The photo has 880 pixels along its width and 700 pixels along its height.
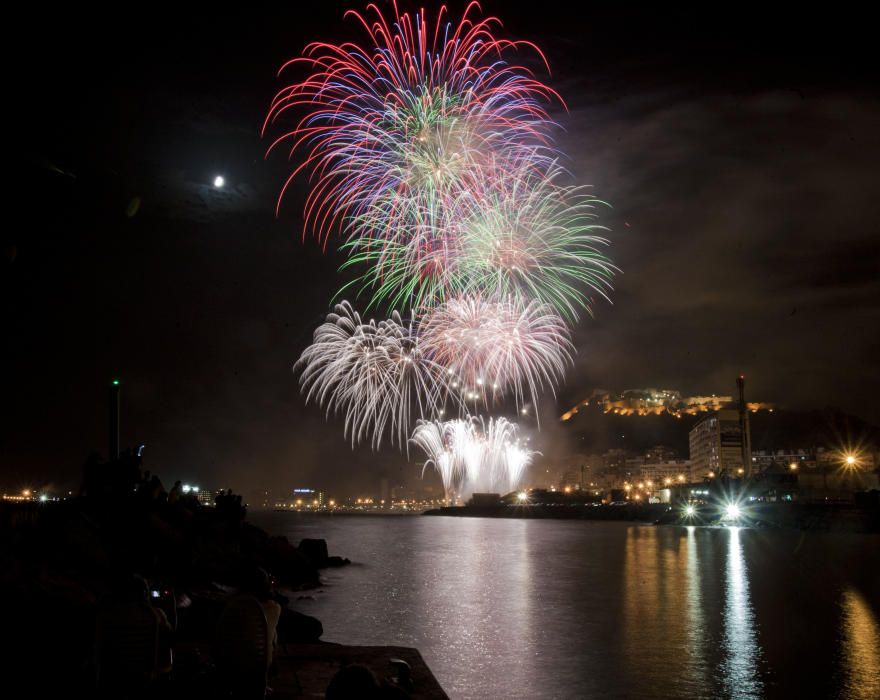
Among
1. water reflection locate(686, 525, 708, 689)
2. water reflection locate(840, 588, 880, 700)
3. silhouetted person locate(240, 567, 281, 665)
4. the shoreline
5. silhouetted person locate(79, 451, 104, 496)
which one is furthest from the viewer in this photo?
the shoreline

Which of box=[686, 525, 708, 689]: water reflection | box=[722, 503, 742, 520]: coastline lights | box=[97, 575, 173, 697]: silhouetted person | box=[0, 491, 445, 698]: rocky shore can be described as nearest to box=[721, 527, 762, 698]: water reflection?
box=[686, 525, 708, 689]: water reflection

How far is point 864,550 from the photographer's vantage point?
185 ft

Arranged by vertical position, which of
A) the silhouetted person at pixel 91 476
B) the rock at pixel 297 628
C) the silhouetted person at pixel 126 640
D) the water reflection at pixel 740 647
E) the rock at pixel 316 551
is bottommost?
the rock at pixel 316 551

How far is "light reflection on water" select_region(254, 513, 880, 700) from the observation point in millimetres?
15859

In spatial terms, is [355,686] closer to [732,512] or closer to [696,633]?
[696,633]

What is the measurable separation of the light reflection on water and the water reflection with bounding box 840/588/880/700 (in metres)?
0.05

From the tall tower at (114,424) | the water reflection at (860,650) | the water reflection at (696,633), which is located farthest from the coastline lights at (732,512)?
the tall tower at (114,424)

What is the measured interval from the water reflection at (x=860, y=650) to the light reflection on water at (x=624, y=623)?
48mm

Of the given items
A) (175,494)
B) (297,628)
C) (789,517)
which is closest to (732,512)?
(789,517)

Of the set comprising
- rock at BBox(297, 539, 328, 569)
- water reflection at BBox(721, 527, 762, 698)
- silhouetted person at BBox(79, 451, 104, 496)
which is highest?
silhouetted person at BBox(79, 451, 104, 496)

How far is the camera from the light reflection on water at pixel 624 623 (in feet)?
52.0

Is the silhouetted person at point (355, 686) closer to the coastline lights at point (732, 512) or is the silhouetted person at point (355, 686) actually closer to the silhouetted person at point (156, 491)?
the silhouetted person at point (156, 491)

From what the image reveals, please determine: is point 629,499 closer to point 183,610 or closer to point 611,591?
point 611,591

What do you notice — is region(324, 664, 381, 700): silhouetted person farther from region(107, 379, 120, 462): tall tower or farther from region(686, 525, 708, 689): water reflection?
region(107, 379, 120, 462): tall tower
